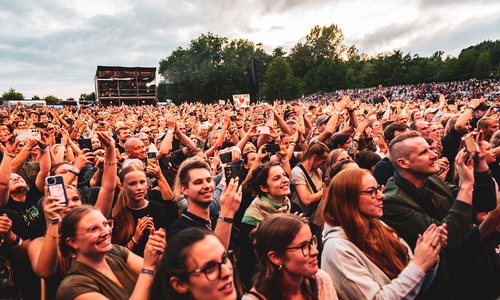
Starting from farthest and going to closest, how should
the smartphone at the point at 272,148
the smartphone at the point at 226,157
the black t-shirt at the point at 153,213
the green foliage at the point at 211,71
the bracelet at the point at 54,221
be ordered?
the green foliage at the point at 211,71
the smartphone at the point at 272,148
the smartphone at the point at 226,157
the black t-shirt at the point at 153,213
the bracelet at the point at 54,221

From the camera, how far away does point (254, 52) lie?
6247cm

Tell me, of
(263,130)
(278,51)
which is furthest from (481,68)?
(263,130)

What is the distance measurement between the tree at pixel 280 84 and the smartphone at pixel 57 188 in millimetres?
47475

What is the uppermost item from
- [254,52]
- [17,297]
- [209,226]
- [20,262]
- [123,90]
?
[254,52]

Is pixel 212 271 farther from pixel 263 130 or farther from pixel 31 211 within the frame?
pixel 263 130

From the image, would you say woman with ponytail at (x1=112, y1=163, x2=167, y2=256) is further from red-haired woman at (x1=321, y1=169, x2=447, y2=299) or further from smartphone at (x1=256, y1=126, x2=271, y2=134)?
smartphone at (x1=256, y1=126, x2=271, y2=134)

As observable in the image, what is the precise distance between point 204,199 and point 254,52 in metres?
62.2

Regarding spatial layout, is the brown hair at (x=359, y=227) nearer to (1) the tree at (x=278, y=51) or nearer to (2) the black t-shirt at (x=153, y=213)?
(2) the black t-shirt at (x=153, y=213)

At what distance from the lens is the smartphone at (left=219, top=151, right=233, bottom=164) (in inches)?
139

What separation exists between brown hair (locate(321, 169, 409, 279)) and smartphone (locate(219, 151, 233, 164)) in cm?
147

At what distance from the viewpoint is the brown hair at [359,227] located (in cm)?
205

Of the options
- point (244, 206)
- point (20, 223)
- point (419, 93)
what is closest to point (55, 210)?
point (20, 223)

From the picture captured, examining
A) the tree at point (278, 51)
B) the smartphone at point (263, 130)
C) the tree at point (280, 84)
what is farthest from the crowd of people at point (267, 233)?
the tree at point (278, 51)

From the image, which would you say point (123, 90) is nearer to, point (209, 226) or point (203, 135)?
point (203, 135)
